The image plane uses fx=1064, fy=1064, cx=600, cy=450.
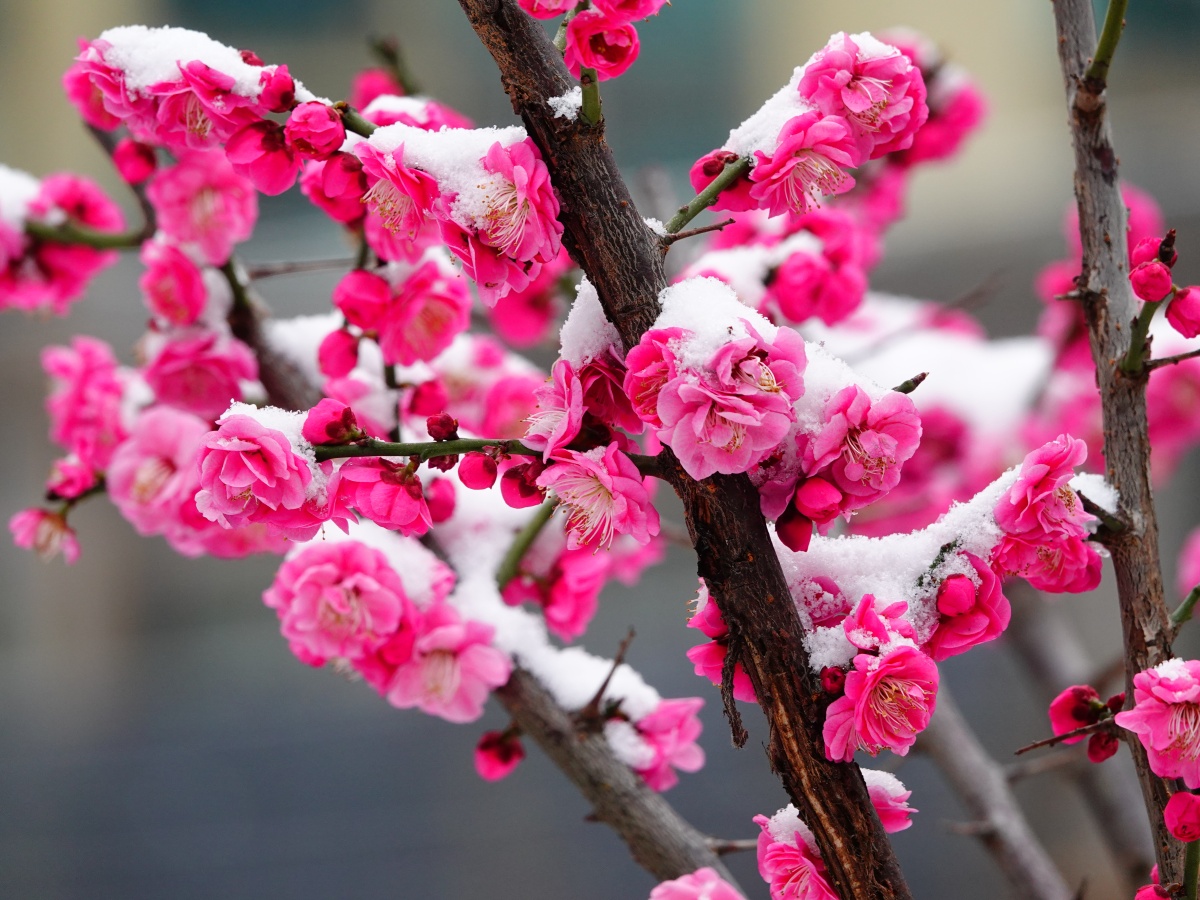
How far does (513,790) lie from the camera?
2184 mm

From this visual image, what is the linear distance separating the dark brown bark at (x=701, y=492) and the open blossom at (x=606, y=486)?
3 centimetres

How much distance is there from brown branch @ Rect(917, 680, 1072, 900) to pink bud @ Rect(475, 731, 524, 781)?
0.39m

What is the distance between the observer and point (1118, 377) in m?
0.53

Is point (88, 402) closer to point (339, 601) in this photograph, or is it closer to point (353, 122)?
point (339, 601)

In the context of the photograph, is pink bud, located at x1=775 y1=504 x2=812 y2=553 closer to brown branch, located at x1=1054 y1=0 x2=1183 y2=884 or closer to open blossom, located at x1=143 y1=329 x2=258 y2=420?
brown branch, located at x1=1054 y1=0 x2=1183 y2=884

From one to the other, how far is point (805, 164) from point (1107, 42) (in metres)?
0.19

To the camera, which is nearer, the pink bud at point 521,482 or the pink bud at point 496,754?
the pink bud at point 521,482

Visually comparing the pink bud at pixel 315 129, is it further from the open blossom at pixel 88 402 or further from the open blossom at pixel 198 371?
the open blossom at pixel 88 402

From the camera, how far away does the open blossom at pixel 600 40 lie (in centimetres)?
44

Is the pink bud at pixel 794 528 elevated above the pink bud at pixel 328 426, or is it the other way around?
the pink bud at pixel 328 426

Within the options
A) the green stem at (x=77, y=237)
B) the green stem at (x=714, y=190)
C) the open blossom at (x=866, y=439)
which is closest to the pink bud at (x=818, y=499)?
the open blossom at (x=866, y=439)

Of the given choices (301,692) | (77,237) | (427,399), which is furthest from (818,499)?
(301,692)

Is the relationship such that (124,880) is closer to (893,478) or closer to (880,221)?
(880,221)

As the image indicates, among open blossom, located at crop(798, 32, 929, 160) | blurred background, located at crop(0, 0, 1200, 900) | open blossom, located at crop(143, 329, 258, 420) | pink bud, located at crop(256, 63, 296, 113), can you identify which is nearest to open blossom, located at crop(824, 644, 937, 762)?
open blossom, located at crop(798, 32, 929, 160)
